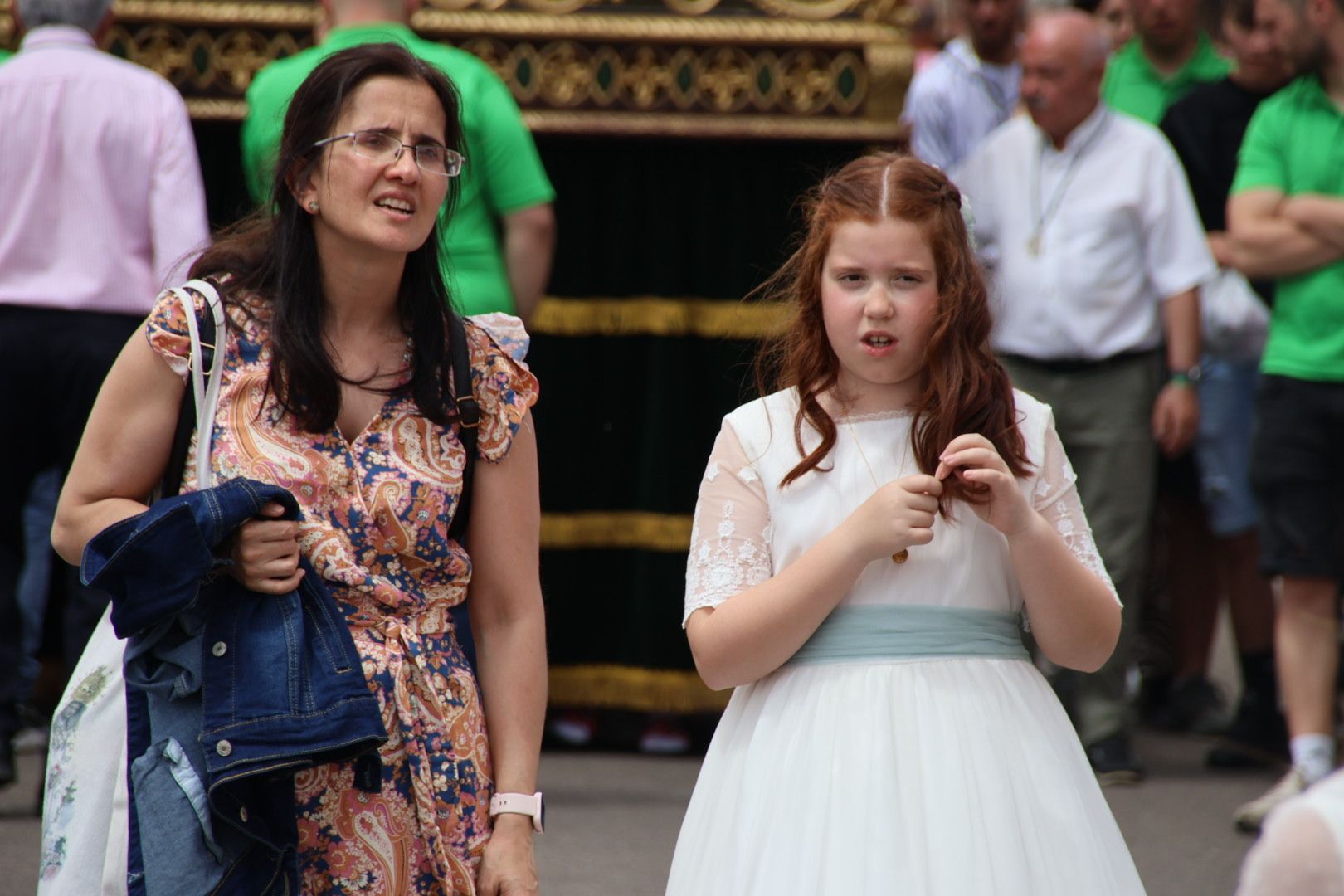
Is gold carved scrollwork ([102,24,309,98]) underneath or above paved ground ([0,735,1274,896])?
above

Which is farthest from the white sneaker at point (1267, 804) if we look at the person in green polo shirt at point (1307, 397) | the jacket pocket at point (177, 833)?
the jacket pocket at point (177, 833)

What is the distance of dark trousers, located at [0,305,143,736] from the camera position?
4762mm

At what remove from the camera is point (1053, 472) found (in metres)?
2.76

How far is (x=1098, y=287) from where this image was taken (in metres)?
5.53

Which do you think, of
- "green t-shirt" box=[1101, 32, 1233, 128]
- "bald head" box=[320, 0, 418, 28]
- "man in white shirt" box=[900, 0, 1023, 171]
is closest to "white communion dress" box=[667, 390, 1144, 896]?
"bald head" box=[320, 0, 418, 28]

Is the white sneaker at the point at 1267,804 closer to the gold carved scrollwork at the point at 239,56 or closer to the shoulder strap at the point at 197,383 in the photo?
the shoulder strap at the point at 197,383

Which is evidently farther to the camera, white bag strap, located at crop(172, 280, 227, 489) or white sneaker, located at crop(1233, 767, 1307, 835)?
white sneaker, located at crop(1233, 767, 1307, 835)

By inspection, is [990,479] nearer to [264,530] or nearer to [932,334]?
[932,334]

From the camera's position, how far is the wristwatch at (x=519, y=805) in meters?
2.57

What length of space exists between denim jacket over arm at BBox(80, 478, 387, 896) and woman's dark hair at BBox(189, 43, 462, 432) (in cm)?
19

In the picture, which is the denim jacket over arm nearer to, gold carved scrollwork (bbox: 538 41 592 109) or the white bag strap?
the white bag strap

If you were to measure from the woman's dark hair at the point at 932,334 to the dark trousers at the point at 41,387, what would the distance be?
8.09 ft

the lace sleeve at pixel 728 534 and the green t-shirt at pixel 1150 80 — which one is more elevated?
the green t-shirt at pixel 1150 80

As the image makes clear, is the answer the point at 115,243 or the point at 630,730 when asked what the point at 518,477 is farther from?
the point at 630,730
